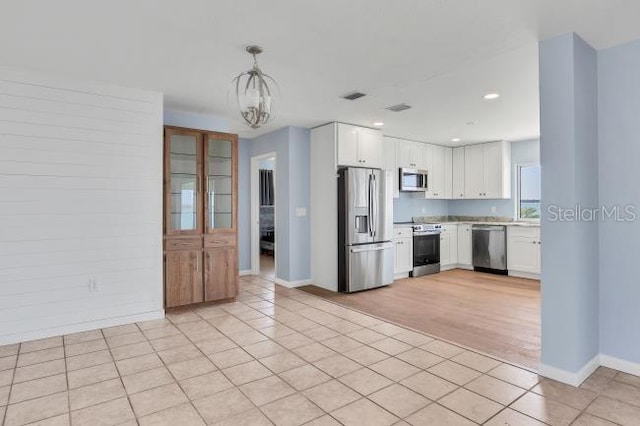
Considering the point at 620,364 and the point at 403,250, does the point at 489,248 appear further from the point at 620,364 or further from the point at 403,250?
the point at 620,364

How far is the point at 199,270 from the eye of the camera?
4598 mm

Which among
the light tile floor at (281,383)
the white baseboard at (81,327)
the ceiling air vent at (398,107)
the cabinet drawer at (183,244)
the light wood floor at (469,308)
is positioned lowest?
the light tile floor at (281,383)

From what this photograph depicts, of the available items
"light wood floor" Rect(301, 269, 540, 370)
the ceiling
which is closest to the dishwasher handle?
"light wood floor" Rect(301, 269, 540, 370)

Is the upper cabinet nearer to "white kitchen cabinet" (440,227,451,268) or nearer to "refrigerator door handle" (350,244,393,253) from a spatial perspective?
"refrigerator door handle" (350,244,393,253)

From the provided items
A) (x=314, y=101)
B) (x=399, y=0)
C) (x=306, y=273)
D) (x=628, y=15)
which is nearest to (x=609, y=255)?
(x=628, y=15)

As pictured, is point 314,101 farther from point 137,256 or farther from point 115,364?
point 115,364

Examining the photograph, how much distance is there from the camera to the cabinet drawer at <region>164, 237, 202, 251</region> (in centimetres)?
438

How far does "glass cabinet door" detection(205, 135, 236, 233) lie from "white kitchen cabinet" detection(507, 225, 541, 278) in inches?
195

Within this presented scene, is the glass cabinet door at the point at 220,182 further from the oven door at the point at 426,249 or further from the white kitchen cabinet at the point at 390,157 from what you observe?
the oven door at the point at 426,249

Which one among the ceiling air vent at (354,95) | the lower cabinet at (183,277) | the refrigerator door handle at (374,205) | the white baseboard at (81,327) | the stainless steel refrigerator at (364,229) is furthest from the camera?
the refrigerator door handle at (374,205)

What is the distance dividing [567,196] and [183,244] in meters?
3.95

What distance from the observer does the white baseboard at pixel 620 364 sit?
2783 mm

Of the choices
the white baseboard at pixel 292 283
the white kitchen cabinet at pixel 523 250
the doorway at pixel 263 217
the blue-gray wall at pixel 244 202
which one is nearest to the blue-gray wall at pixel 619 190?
the white kitchen cabinet at pixel 523 250

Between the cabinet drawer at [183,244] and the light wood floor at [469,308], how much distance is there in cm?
187
